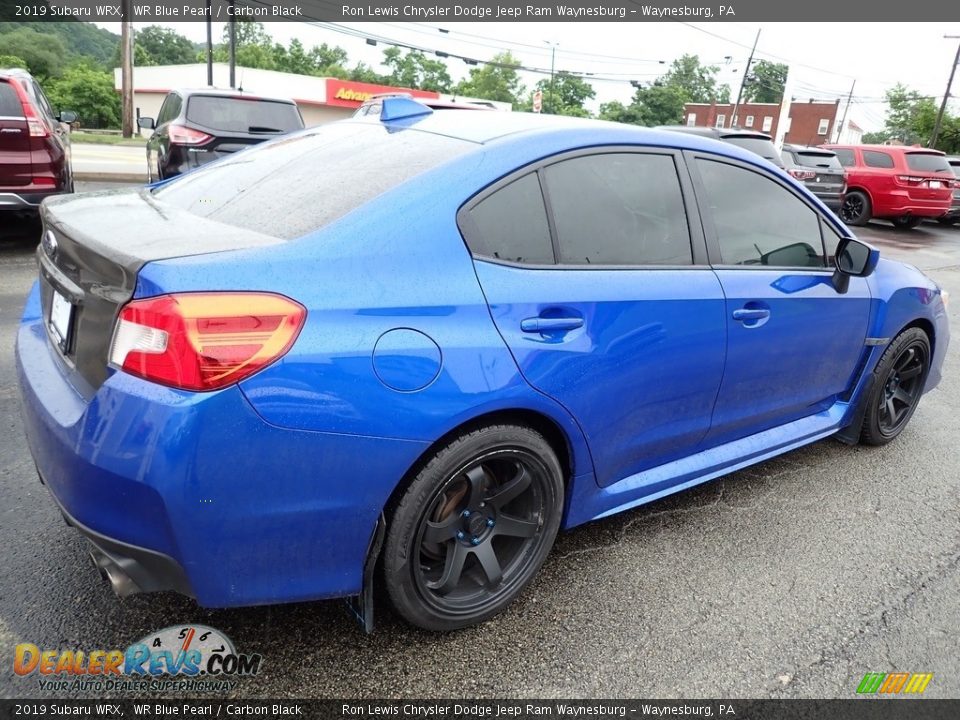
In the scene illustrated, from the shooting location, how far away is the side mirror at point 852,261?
317 cm

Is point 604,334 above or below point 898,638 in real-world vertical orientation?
above

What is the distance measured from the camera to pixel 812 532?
10.0ft

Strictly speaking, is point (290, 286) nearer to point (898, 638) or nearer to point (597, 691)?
point (597, 691)

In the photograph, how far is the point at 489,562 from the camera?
2264mm

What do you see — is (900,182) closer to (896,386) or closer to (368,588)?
(896,386)

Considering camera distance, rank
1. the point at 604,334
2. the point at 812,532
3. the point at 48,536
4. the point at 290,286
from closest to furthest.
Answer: the point at 290,286 → the point at 604,334 → the point at 48,536 → the point at 812,532

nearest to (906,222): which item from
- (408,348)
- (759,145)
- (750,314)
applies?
(759,145)

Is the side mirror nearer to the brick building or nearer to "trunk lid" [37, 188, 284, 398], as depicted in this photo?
"trunk lid" [37, 188, 284, 398]

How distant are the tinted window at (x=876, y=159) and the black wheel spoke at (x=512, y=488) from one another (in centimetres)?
1685

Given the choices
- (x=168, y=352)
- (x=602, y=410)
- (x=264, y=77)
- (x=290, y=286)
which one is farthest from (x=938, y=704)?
(x=264, y=77)

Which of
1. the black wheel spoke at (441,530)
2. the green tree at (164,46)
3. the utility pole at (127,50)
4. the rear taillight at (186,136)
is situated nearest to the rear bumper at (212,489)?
the black wheel spoke at (441,530)

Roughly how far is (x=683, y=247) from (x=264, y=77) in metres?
56.4

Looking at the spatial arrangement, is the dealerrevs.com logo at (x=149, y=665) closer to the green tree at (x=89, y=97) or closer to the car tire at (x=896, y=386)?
the car tire at (x=896, y=386)

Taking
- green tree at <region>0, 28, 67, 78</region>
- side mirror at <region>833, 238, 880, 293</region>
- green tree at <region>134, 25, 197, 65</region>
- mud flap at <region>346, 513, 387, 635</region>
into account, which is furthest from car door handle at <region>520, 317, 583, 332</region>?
green tree at <region>134, 25, 197, 65</region>
